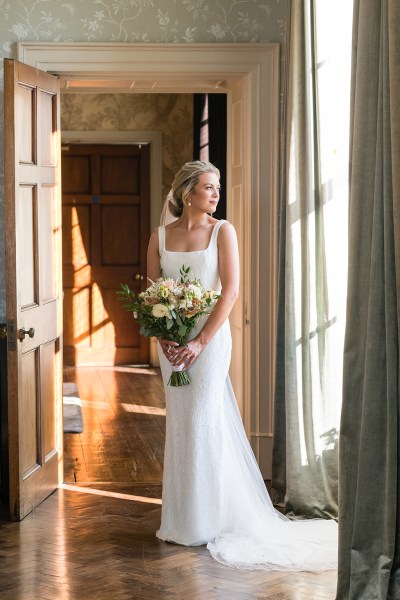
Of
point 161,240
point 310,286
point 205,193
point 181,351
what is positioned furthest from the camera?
point 310,286

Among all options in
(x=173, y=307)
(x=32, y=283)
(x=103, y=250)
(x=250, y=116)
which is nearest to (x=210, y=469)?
(x=173, y=307)

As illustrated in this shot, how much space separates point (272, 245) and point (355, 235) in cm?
223

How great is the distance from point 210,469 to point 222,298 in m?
0.87

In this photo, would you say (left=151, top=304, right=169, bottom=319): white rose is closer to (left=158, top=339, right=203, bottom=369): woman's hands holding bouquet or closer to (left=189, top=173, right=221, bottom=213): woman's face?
(left=158, top=339, right=203, bottom=369): woman's hands holding bouquet

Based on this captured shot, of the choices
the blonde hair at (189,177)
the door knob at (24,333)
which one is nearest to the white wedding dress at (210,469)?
the blonde hair at (189,177)

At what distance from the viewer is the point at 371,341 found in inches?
134

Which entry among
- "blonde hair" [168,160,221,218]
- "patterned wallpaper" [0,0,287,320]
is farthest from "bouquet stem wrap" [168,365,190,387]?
"patterned wallpaper" [0,0,287,320]

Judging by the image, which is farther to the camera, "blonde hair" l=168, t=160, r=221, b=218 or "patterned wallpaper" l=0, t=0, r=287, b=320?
"patterned wallpaper" l=0, t=0, r=287, b=320

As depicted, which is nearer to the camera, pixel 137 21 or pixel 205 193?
pixel 205 193

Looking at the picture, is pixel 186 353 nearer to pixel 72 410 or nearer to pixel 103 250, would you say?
pixel 72 410

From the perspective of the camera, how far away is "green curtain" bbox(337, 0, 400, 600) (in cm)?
330

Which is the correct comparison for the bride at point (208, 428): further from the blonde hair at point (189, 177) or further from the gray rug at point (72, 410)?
the gray rug at point (72, 410)

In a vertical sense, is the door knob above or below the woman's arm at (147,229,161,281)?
below

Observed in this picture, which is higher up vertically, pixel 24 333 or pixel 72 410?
pixel 24 333
